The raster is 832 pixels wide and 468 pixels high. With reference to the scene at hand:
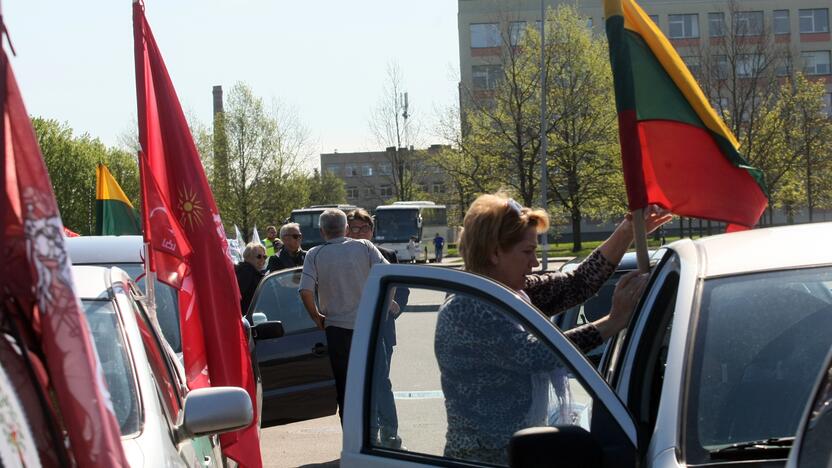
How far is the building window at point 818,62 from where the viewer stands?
266 ft

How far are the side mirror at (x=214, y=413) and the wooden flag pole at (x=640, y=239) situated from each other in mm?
1469

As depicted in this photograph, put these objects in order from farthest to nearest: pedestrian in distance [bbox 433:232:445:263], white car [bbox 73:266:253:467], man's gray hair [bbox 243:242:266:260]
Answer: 1. pedestrian in distance [bbox 433:232:445:263]
2. man's gray hair [bbox 243:242:266:260]
3. white car [bbox 73:266:253:467]

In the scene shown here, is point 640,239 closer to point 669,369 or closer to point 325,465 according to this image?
point 669,369

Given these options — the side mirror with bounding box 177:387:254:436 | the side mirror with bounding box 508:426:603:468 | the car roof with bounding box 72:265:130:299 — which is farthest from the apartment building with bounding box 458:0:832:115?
the side mirror with bounding box 508:426:603:468

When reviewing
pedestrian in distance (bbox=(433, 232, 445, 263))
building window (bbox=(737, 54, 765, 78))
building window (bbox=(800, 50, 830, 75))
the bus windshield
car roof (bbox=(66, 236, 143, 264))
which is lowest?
pedestrian in distance (bbox=(433, 232, 445, 263))

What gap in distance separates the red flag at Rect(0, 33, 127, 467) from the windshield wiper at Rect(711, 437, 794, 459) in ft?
5.43

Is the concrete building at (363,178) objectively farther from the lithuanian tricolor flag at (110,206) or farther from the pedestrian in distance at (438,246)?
the lithuanian tricolor flag at (110,206)

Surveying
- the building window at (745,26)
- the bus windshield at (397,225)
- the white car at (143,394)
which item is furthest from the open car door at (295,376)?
the bus windshield at (397,225)

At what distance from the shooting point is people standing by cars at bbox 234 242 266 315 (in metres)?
10.6

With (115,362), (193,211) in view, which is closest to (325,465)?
(193,211)

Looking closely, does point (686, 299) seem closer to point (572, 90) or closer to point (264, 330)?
point (264, 330)

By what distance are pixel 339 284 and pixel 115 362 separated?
12.6ft

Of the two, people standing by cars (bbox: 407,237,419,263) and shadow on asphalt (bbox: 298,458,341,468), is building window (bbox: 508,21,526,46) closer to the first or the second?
people standing by cars (bbox: 407,237,419,263)

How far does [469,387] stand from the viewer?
134 inches
